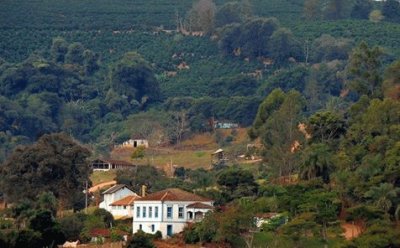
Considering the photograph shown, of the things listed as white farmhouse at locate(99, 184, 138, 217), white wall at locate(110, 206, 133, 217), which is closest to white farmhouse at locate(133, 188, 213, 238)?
white wall at locate(110, 206, 133, 217)

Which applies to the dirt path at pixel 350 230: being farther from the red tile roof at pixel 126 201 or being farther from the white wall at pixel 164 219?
the red tile roof at pixel 126 201

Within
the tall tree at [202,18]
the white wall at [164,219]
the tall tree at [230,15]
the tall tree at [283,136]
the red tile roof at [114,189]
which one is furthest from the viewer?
the tall tree at [230,15]

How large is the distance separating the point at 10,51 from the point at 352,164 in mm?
96482

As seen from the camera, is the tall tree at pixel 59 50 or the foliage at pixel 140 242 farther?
the tall tree at pixel 59 50

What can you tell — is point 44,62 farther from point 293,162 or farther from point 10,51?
point 293,162

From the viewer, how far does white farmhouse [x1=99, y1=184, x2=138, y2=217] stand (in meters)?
107

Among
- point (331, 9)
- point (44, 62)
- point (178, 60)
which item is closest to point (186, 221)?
point (44, 62)

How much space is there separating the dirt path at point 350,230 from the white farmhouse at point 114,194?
793 inches

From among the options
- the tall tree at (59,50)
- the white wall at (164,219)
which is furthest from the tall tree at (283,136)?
the tall tree at (59,50)

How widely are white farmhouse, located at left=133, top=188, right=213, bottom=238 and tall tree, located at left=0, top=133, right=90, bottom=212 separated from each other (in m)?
10.4

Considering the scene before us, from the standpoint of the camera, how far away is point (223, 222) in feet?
289

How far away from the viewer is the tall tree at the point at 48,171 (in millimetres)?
104375

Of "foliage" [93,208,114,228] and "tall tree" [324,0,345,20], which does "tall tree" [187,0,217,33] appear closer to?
"tall tree" [324,0,345,20]

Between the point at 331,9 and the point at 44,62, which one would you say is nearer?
the point at 44,62
